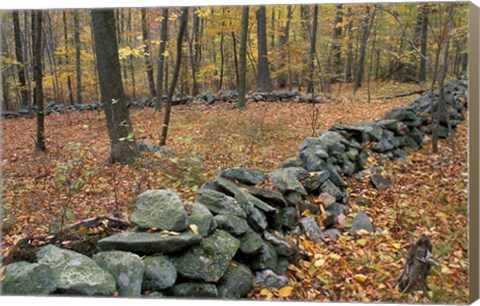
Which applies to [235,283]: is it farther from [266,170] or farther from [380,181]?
[380,181]

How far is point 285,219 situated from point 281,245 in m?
0.39

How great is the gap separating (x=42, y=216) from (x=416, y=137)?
4.80 meters

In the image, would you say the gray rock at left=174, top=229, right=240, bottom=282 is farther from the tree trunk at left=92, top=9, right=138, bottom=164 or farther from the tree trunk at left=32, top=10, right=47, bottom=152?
the tree trunk at left=32, top=10, right=47, bottom=152

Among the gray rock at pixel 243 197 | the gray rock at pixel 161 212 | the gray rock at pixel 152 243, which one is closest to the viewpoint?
the gray rock at pixel 152 243

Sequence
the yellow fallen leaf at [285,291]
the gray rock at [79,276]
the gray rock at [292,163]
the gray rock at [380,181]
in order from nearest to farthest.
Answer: the gray rock at [79,276] < the yellow fallen leaf at [285,291] < the gray rock at [292,163] < the gray rock at [380,181]

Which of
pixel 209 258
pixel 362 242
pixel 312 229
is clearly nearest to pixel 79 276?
pixel 209 258

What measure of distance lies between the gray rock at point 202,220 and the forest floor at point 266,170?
0.57 meters

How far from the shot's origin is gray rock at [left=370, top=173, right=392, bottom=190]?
4.21 m

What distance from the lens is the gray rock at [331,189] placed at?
150 inches

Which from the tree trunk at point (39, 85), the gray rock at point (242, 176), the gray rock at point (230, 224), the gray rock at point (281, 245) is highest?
the tree trunk at point (39, 85)

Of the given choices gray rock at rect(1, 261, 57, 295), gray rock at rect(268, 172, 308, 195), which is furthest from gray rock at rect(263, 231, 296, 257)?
gray rock at rect(1, 261, 57, 295)

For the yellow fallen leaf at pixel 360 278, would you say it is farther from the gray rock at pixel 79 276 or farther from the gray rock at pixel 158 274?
the gray rock at pixel 79 276

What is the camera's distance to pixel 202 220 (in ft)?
8.59

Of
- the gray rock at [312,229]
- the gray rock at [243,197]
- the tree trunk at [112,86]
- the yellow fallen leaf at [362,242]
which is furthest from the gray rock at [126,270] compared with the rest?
the tree trunk at [112,86]
